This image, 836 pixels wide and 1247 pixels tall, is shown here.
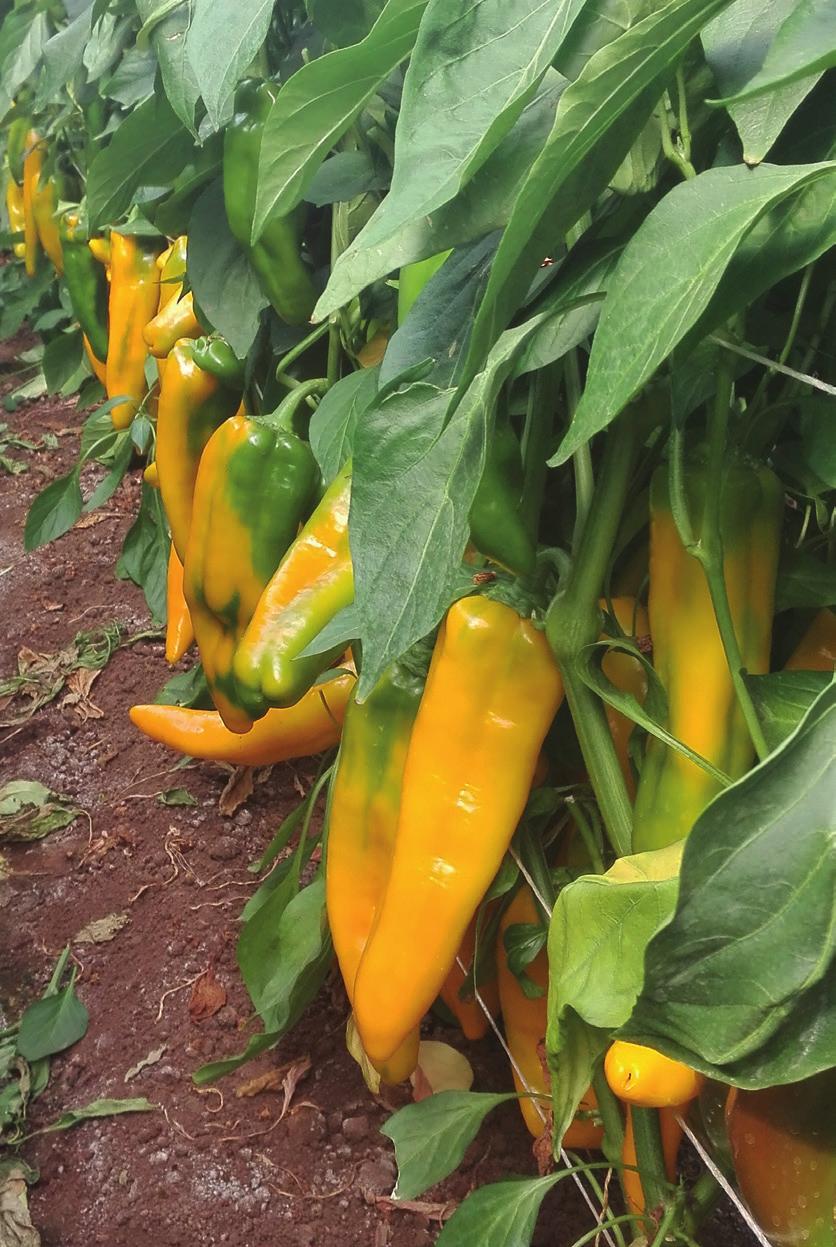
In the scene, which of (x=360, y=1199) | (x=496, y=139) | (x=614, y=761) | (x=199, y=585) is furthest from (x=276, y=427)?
(x=360, y=1199)

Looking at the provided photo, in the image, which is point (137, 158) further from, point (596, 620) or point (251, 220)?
point (596, 620)

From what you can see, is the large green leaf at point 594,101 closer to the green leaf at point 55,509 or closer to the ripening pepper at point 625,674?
the ripening pepper at point 625,674

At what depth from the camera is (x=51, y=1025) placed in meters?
1.06

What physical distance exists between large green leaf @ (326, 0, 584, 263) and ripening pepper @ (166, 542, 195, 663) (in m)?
0.85

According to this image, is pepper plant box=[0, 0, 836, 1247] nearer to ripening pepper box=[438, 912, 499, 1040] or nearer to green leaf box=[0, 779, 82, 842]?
ripening pepper box=[438, 912, 499, 1040]

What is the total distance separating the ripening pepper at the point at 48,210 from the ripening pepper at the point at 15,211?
411mm

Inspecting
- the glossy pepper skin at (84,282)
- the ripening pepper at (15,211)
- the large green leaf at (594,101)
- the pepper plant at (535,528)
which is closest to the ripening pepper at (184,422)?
the pepper plant at (535,528)

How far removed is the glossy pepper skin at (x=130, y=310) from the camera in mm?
1613

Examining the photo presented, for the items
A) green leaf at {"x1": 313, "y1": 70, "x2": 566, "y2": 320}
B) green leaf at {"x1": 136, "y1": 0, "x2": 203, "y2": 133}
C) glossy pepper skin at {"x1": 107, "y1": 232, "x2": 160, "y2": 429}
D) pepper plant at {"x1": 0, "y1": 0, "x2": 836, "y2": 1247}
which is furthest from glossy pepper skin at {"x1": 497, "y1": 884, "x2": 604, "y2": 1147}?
glossy pepper skin at {"x1": 107, "y1": 232, "x2": 160, "y2": 429}

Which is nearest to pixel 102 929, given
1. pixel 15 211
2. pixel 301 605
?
pixel 301 605

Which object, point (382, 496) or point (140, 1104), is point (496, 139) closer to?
point (382, 496)

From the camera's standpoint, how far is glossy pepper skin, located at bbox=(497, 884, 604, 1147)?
2.53 feet

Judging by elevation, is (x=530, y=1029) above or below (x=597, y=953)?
below

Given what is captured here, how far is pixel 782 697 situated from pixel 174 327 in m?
0.91
